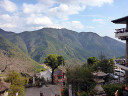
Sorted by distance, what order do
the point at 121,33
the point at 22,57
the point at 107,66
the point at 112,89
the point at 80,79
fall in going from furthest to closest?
the point at 22,57, the point at 107,66, the point at 80,79, the point at 121,33, the point at 112,89

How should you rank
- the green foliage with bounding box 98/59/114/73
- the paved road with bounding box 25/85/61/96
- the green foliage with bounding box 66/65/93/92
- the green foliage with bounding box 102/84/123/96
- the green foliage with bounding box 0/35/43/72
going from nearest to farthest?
the green foliage with bounding box 102/84/123/96
the green foliage with bounding box 66/65/93/92
the green foliage with bounding box 98/59/114/73
the paved road with bounding box 25/85/61/96
the green foliage with bounding box 0/35/43/72

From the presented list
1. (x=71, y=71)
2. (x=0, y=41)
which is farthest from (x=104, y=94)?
(x=0, y=41)

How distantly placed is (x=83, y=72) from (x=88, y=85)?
5.86 ft

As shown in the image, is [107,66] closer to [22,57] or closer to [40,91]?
[40,91]

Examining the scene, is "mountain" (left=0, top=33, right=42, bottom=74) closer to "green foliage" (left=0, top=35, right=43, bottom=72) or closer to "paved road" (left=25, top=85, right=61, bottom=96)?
"green foliage" (left=0, top=35, right=43, bottom=72)

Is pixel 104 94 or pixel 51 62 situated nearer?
pixel 104 94

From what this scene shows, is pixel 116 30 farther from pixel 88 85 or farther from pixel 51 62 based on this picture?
pixel 51 62

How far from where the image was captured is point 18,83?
60.3 ft

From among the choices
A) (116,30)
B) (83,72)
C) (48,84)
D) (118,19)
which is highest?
(118,19)

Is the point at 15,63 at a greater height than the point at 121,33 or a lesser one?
lesser

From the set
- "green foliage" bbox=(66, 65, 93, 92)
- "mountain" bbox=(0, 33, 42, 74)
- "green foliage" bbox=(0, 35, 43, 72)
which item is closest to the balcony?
"green foliage" bbox=(66, 65, 93, 92)

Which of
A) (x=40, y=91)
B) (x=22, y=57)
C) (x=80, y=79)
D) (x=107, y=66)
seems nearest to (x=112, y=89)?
(x=80, y=79)

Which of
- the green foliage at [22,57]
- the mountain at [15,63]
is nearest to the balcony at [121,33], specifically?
the mountain at [15,63]

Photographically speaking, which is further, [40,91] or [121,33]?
[40,91]
